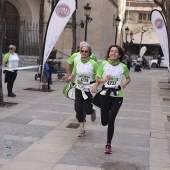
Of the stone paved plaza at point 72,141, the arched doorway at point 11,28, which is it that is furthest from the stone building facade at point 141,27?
the stone paved plaza at point 72,141

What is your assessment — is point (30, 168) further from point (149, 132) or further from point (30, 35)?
point (30, 35)

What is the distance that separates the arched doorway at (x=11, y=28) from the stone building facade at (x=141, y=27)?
34708 millimetres

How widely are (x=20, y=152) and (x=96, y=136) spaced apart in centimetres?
189

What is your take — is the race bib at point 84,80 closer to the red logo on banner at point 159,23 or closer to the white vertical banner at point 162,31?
the white vertical banner at point 162,31

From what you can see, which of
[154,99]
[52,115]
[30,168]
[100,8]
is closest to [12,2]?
[100,8]

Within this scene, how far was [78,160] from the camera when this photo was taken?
615cm

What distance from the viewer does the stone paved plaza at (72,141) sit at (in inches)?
237

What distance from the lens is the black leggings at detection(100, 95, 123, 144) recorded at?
6.66 metres

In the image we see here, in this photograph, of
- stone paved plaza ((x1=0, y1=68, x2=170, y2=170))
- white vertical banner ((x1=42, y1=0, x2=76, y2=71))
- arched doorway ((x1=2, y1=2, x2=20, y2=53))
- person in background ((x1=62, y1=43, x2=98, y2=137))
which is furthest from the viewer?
arched doorway ((x1=2, y1=2, x2=20, y2=53))

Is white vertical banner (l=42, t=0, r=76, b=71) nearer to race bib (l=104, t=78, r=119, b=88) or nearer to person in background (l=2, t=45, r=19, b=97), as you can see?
person in background (l=2, t=45, r=19, b=97)

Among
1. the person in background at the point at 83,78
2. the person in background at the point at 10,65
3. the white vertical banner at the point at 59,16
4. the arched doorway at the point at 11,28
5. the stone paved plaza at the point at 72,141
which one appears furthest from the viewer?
the arched doorway at the point at 11,28

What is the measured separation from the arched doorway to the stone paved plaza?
18322 millimetres

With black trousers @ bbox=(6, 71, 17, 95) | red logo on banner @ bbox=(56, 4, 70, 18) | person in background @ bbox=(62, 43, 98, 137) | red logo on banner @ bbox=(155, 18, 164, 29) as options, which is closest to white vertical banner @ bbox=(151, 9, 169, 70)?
red logo on banner @ bbox=(155, 18, 164, 29)

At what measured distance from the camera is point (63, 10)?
13766 mm
